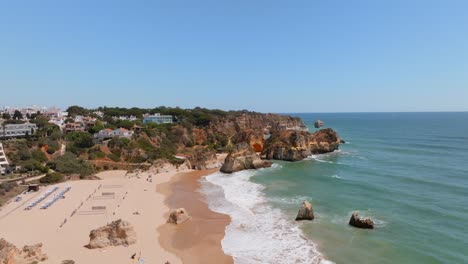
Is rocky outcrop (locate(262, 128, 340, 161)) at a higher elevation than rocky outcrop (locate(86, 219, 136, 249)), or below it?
higher

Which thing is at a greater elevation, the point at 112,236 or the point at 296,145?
the point at 296,145

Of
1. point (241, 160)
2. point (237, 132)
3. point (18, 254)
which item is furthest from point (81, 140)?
point (18, 254)

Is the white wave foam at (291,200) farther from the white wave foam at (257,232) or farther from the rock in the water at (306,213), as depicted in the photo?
the rock in the water at (306,213)

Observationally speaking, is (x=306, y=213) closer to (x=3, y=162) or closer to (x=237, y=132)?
(x=3, y=162)

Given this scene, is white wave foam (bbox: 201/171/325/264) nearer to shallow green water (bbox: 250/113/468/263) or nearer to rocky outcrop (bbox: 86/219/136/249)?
shallow green water (bbox: 250/113/468/263)

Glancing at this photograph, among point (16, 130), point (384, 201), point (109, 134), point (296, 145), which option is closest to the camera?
point (384, 201)

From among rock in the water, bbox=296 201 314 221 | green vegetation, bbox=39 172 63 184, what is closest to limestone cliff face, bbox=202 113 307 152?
green vegetation, bbox=39 172 63 184

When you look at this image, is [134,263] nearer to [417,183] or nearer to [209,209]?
[209,209]
